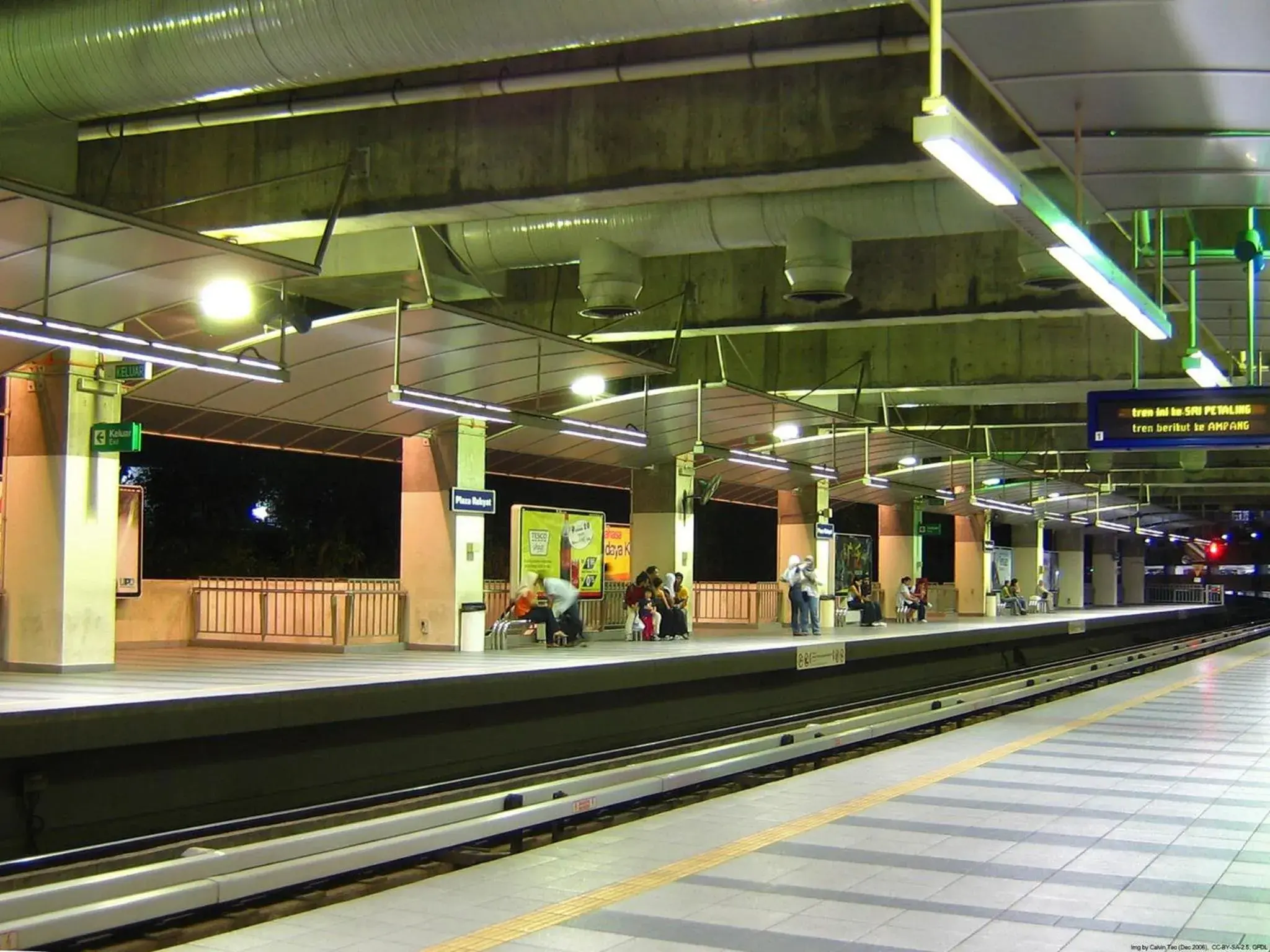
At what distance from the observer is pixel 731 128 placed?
9.77 metres

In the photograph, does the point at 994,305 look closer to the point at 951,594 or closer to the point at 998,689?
the point at 998,689

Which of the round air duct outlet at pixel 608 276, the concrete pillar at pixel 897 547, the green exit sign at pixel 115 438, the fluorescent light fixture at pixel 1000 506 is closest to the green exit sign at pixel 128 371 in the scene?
the green exit sign at pixel 115 438

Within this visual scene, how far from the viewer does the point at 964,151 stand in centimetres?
554

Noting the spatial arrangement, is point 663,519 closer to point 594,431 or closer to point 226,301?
point 594,431

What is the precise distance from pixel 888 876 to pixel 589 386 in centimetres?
1232

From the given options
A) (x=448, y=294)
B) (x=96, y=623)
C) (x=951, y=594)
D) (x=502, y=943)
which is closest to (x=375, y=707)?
(x=96, y=623)

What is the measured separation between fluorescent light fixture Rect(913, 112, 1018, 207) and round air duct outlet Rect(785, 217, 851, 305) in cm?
506

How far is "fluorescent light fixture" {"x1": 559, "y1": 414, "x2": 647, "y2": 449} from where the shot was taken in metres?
15.5

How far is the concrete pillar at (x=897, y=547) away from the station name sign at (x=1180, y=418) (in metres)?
21.1

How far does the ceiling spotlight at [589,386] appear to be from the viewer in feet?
56.5

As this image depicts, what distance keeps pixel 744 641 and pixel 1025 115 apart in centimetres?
1533

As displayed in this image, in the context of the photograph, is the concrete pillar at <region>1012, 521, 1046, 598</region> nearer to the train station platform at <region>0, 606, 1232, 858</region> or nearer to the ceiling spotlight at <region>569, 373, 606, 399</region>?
the train station platform at <region>0, 606, 1232, 858</region>

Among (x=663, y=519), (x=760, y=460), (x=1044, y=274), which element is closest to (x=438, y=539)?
(x=760, y=460)

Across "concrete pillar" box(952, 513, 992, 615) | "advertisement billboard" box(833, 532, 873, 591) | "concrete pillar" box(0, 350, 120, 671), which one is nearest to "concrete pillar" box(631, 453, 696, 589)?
"advertisement billboard" box(833, 532, 873, 591)
